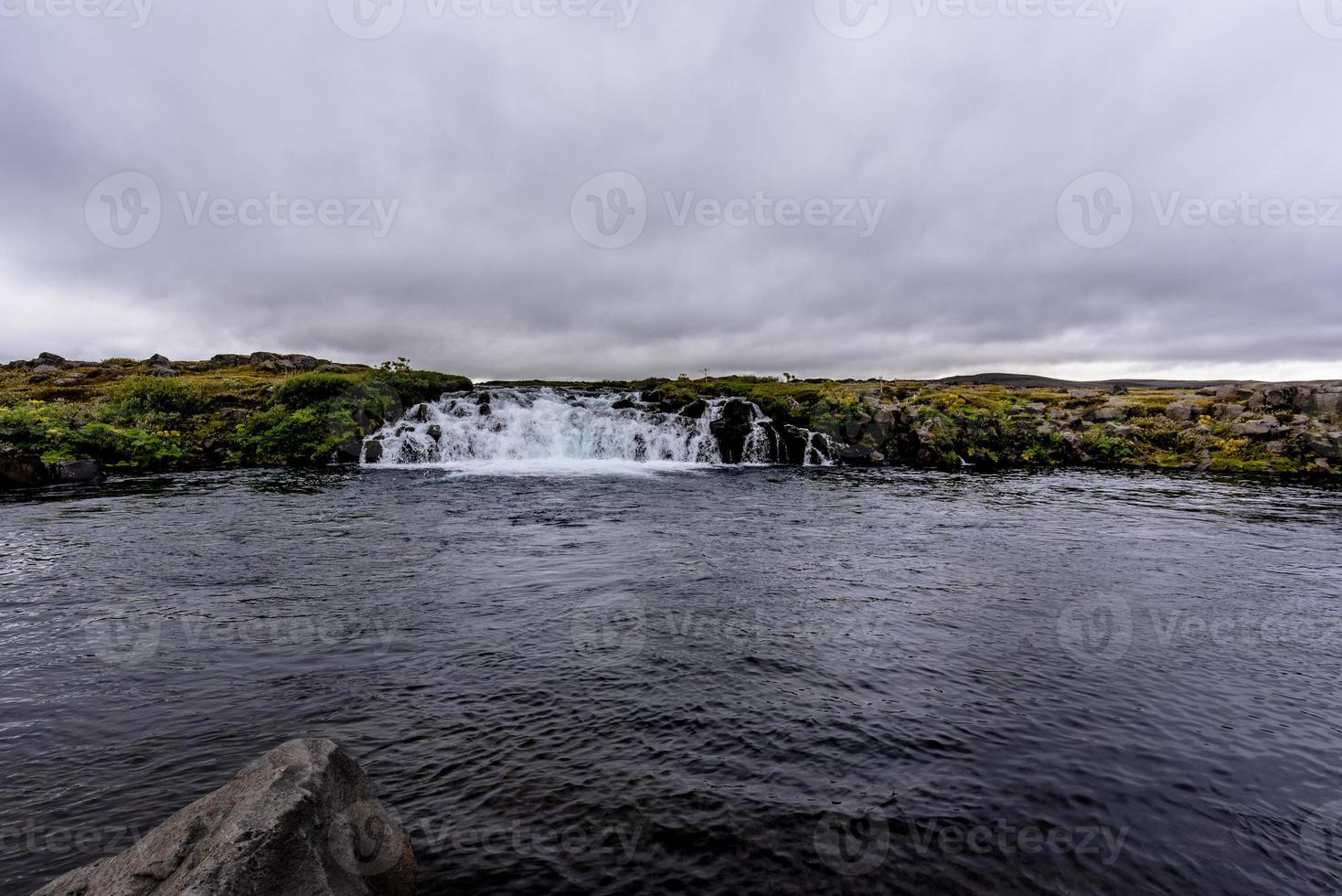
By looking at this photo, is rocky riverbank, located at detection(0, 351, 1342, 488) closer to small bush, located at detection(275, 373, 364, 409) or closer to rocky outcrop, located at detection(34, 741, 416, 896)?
small bush, located at detection(275, 373, 364, 409)

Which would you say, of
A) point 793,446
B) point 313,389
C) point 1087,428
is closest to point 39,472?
point 313,389

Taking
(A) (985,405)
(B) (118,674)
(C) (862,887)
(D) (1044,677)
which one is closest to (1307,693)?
(D) (1044,677)

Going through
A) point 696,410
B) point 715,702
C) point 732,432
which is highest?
point 696,410

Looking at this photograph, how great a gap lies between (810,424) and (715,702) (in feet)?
122

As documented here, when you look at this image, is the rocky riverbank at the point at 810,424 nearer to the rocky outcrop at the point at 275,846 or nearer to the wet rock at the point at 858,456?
the wet rock at the point at 858,456

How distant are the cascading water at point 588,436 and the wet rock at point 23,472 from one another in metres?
15.0

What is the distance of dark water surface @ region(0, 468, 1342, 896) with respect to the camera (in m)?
5.12

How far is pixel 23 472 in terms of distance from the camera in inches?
1057

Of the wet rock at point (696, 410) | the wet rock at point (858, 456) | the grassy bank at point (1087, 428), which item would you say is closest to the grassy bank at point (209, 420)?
the wet rock at point (696, 410)

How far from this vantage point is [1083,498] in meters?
25.0

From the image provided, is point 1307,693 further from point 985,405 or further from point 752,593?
point 985,405

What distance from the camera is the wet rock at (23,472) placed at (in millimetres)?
26359

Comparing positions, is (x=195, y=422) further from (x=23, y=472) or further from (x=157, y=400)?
(x=23, y=472)

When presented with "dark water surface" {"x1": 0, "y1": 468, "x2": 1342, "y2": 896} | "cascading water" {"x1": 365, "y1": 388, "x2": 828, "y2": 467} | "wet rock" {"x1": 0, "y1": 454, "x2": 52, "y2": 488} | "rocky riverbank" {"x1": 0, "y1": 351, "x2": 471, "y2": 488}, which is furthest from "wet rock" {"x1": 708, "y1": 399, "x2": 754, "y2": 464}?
"wet rock" {"x1": 0, "y1": 454, "x2": 52, "y2": 488}
